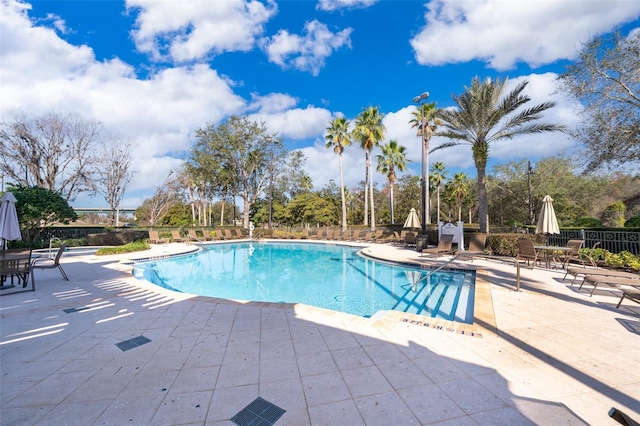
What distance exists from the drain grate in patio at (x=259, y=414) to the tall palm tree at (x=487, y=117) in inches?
507

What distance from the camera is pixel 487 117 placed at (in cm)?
1247

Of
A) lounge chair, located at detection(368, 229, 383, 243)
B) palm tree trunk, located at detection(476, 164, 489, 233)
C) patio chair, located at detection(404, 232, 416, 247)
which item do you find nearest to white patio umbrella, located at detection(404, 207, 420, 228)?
patio chair, located at detection(404, 232, 416, 247)

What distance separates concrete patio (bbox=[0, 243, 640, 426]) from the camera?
2.18m

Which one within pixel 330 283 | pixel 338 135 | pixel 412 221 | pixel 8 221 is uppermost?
pixel 338 135

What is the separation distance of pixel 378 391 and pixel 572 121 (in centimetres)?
1387

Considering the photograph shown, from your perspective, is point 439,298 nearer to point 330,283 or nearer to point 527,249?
point 330,283

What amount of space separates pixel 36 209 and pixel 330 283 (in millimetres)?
13546

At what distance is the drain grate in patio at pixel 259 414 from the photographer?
2.06m

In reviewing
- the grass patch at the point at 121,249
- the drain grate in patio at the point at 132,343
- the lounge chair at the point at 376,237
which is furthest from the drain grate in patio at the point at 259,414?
the lounge chair at the point at 376,237

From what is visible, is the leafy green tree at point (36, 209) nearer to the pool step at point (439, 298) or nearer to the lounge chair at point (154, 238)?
the lounge chair at point (154, 238)

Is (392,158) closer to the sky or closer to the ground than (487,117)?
closer to the sky

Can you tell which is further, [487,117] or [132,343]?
[487,117]

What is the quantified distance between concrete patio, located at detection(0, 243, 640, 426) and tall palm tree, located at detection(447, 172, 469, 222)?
29.1 m

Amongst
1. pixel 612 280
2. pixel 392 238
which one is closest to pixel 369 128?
pixel 392 238
